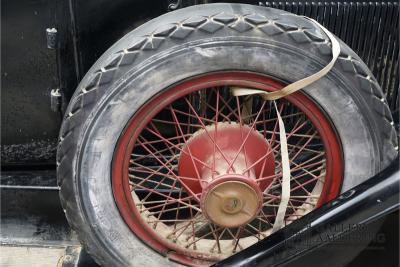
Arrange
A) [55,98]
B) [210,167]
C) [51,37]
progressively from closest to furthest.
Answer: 1. [210,167]
2. [51,37]
3. [55,98]

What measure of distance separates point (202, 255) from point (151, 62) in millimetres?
649

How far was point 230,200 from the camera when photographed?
168 cm

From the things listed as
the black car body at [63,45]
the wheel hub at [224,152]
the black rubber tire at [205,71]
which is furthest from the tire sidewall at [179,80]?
the black car body at [63,45]

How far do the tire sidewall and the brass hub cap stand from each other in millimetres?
284

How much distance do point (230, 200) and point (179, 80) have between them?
37 centimetres

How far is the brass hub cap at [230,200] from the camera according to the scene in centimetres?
167

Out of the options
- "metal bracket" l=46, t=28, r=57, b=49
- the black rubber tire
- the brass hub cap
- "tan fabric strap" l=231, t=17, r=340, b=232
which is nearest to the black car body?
"metal bracket" l=46, t=28, r=57, b=49

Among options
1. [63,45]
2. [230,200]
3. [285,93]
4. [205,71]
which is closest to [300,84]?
[285,93]

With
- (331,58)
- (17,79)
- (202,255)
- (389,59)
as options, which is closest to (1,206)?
(17,79)

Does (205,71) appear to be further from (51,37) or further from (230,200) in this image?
(51,37)

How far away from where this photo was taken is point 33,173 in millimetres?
2242

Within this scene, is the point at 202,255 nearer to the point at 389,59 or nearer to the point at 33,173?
the point at 33,173

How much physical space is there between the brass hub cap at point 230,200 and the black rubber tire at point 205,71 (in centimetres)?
29

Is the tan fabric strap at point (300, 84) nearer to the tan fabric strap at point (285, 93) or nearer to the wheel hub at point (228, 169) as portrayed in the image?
the tan fabric strap at point (285, 93)
